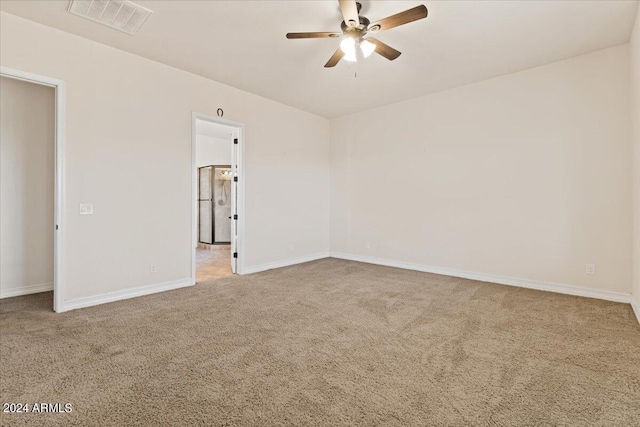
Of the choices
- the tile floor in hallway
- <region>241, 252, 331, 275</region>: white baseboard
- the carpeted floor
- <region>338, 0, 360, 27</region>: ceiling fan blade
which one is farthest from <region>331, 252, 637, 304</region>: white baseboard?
<region>338, 0, 360, 27</region>: ceiling fan blade

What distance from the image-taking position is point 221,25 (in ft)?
10.0

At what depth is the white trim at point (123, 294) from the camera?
3289 mm

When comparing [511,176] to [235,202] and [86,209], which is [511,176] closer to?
[235,202]

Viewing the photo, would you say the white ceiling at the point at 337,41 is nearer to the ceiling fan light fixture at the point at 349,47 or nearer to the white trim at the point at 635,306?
the ceiling fan light fixture at the point at 349,47

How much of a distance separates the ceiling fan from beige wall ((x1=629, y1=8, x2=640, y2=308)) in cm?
230

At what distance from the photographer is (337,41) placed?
11.1ft

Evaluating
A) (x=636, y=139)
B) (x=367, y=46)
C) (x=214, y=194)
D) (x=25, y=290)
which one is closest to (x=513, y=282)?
(x=636, y=139)

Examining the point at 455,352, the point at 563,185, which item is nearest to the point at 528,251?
the point at 563,185

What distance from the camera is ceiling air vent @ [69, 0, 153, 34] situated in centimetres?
272

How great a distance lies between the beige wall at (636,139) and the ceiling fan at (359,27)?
7.55ft

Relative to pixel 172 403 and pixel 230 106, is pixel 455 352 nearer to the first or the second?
pixel 172 403

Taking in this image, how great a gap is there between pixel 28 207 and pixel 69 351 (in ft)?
9.08

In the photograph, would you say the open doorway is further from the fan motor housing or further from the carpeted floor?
the fan motor housing

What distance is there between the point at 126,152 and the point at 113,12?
146 centimetres
